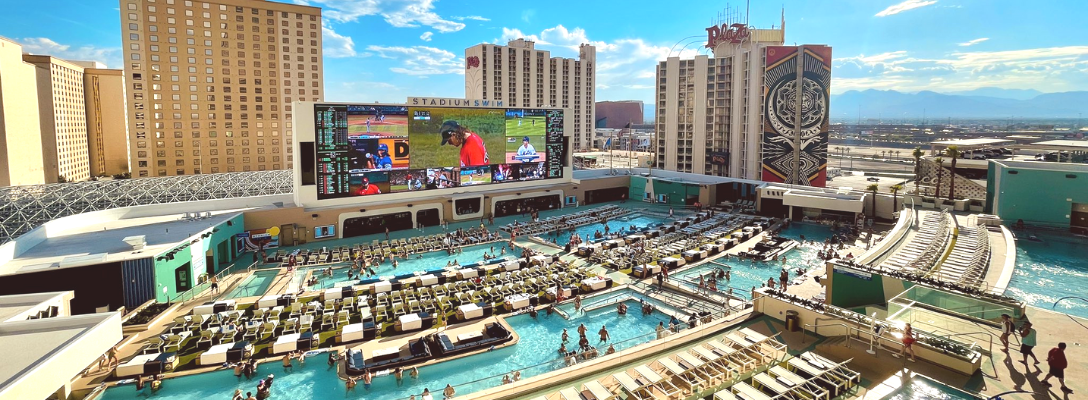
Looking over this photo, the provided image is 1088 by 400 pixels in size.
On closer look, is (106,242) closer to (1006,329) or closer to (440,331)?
(440,331)

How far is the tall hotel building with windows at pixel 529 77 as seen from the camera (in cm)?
8675

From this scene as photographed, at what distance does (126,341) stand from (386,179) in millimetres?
17837

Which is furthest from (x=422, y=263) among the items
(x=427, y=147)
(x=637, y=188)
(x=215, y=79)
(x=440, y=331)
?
(x=215, y=79)

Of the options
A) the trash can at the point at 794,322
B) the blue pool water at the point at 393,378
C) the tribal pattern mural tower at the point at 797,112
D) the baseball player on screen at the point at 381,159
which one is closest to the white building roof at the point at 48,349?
the blue pool water at the point at 393,378

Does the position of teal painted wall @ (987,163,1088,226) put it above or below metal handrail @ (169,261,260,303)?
above

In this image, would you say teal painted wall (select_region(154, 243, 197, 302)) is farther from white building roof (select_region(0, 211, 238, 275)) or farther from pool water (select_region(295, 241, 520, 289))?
pool water (select_region(295, 241, 520, 289))

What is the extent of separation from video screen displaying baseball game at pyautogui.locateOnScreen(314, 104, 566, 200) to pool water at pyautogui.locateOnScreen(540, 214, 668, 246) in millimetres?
6765

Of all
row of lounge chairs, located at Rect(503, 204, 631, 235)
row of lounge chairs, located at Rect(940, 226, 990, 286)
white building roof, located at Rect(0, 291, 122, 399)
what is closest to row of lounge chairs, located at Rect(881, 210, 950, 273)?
row of lounge chairs, located at Rect(940, 226, 990, 286)

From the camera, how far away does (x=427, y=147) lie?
3488 cm

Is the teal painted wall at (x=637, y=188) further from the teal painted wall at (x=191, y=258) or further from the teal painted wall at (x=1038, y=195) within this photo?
the teal painted wall at (x=191, y=258)

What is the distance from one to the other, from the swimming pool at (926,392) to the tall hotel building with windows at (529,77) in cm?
7335

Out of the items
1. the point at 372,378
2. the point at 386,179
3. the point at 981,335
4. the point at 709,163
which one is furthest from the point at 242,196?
the point at 709,163

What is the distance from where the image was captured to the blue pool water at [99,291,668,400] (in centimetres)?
1420

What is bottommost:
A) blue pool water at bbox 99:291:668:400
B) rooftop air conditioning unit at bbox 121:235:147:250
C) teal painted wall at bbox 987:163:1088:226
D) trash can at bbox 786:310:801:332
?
blue pool water at bbox 99:291:668:400
